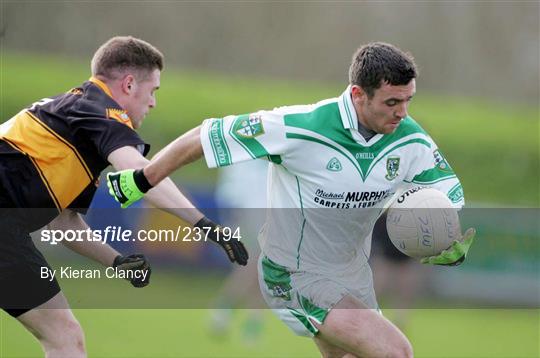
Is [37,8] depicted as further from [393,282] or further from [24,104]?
[393,282]

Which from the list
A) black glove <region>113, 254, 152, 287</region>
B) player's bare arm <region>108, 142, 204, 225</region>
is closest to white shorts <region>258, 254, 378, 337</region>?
player's bare arm <region>108, 142, 204, 225</region>

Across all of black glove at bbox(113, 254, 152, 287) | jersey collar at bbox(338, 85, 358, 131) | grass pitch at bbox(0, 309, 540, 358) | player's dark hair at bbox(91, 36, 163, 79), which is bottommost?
grass pitch at bbox(0, 309, 540, 358)

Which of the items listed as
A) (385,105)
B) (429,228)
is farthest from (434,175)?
(385,105)

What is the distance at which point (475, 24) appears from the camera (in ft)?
66.4

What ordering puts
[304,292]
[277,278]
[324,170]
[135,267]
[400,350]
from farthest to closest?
[135,267], [277,278], [304,292], [324,170], [400,350]

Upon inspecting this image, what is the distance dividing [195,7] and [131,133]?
1411 centimetres

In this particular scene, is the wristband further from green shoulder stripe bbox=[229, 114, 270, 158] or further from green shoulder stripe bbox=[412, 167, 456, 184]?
green shoulder stripe bbox=[412, 167, 456, 184]

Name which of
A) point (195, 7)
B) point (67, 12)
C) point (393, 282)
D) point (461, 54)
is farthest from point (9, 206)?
point (461, 54)

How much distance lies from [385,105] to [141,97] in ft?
4.91

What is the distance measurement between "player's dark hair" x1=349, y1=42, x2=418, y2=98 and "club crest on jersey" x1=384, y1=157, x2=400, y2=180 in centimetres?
39

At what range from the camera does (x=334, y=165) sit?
5113 mm

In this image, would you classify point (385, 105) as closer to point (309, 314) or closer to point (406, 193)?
point (406, 193)

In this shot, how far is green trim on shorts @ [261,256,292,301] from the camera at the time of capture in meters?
5.31

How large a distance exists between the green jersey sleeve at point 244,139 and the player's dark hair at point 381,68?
19.1 inches
